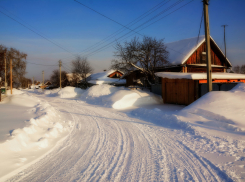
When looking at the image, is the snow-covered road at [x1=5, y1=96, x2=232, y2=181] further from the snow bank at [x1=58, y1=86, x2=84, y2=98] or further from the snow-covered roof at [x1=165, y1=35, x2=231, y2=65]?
the snow bank at [x1=58, y1=86, x2=84, y2=98]

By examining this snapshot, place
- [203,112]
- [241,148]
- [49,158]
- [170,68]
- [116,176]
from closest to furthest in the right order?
1. [116,176]
2. [49,158]
3. [241,148]
4. [203,112]
5. [170,68]

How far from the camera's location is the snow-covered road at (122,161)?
10.7 feet

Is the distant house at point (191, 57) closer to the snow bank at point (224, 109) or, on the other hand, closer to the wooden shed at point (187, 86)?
the wooden shed at point (187, 86)

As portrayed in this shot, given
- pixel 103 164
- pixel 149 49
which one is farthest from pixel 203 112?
pixel 149 49

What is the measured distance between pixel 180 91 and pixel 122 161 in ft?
35.3

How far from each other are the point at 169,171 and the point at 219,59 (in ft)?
79.2

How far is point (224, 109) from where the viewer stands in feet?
24.3

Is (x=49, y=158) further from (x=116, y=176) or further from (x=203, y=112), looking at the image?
(x=203, y=112)

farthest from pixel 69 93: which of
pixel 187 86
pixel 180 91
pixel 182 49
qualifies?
pixel 187 86

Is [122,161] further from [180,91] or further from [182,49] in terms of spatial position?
[182,49]

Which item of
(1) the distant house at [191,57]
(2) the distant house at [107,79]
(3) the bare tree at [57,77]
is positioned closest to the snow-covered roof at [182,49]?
(1) the distant house at [191,57]

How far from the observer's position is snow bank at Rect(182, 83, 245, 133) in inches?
254

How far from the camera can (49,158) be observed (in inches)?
165

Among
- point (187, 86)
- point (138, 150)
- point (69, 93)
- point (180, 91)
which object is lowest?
point (138, 150)
